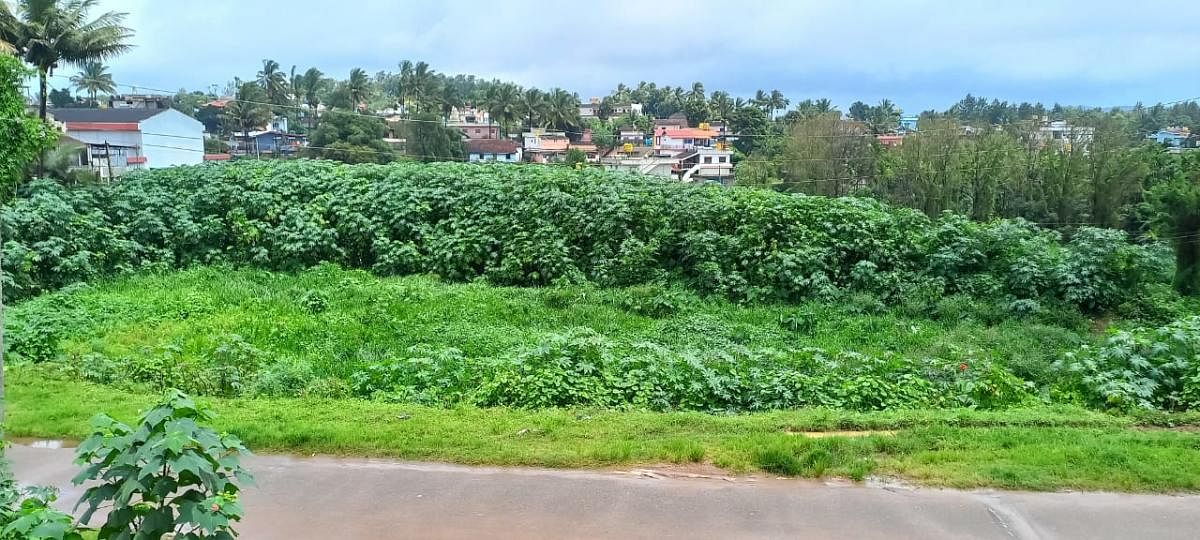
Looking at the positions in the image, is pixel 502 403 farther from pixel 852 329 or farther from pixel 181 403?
pixel 852 329

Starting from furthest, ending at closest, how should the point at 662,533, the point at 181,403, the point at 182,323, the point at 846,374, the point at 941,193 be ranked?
the point at 941,193
the point at 182,323
the point at 846,374
the point at 662,533
the point at 181,403

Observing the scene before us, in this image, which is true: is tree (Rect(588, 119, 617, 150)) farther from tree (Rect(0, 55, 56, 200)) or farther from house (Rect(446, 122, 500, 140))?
tree (Rect(0, 55, 56, 200))

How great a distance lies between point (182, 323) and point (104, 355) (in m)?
1.90

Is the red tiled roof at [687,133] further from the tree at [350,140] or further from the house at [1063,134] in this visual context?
the house at [1063,134]

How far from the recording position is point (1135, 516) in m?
5.30

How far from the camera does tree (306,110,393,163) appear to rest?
112 ft

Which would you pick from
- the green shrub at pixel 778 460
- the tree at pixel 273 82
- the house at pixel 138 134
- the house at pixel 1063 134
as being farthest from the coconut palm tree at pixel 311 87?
the green shrub at pixel 778 460

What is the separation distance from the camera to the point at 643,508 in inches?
213

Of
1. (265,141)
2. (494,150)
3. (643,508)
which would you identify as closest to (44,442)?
(643,508)

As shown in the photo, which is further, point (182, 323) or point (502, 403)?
point (182, 323)

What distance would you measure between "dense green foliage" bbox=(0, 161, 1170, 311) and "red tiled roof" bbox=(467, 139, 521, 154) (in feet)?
88.5

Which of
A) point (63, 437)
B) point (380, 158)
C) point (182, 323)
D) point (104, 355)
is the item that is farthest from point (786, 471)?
point (380, 158)

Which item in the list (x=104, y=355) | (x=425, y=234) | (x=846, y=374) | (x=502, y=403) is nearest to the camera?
(x=502, y=403)

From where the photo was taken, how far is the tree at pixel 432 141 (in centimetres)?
4022
